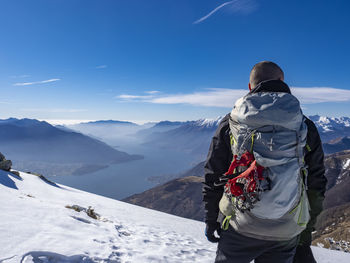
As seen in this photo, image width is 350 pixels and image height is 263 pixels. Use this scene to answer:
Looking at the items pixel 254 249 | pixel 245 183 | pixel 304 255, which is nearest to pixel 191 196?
pixel 304 255

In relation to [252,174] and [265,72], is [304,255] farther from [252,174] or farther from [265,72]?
[265,72]

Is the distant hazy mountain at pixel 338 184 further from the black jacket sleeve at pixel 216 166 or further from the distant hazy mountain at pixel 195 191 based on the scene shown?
the black jacket sleeve at pixel 216 166

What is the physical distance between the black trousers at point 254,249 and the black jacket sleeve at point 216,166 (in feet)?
1.31

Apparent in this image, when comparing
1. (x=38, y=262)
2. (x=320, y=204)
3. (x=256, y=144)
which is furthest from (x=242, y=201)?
(x=38, y=262)

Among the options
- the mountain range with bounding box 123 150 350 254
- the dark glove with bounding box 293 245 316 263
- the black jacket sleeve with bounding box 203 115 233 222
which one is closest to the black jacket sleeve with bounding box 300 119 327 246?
the dark glove with bounding box 293 245 316 263

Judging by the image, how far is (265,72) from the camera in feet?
9.04

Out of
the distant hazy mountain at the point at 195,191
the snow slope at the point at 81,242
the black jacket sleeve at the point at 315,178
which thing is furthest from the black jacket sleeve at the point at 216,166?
the distant hazy mountain at the point at 195,191

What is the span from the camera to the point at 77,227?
5.49m

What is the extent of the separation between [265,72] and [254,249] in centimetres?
216

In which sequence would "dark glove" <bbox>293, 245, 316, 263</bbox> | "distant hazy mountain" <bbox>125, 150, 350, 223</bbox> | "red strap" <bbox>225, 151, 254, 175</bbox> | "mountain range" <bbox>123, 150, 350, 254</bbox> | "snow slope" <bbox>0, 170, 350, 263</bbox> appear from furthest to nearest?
"distant hazy mountain" <bbox>125, 150, 350, 223</bbox>
"mountain range" <bbox>123, 150, 350, 254</bbox>
"snow slope" <bbox>0, 170, 350, 263</bbox>
"dark glove" <bbox>293, 245, 316, 263</bbox>
"red strap" <bbox>225, 151, 254, 175</bbox>

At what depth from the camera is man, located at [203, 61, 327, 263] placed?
256 centimetres

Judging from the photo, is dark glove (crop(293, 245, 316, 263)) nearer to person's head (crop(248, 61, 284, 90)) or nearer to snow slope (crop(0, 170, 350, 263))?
person's head (crop(248, 61, 284, 90))

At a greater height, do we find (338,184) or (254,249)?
(254,249)

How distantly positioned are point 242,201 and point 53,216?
547cm
